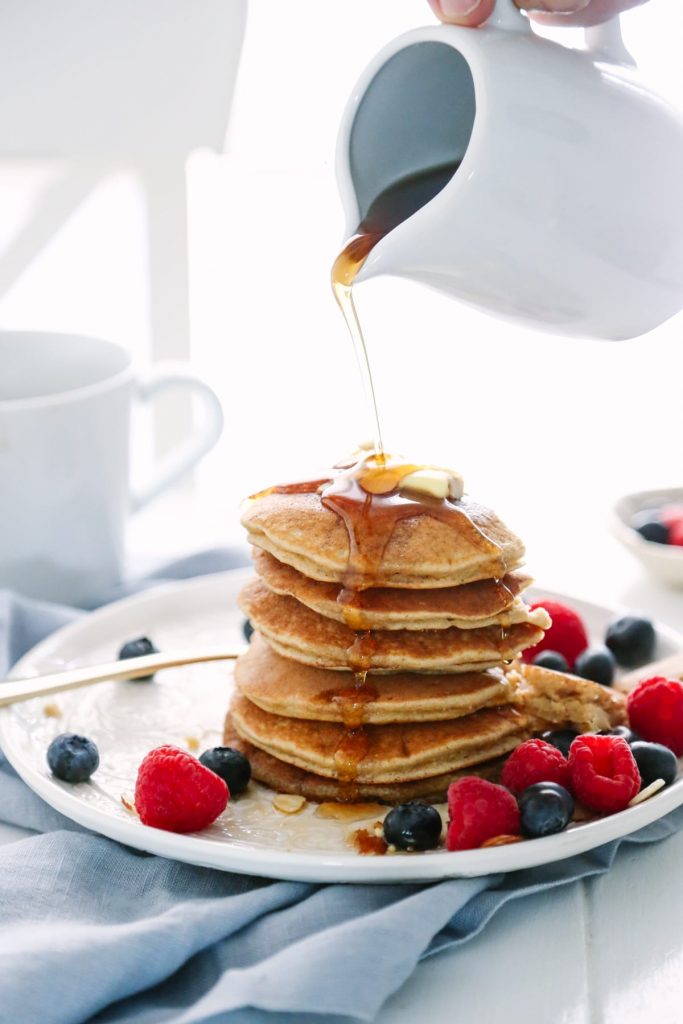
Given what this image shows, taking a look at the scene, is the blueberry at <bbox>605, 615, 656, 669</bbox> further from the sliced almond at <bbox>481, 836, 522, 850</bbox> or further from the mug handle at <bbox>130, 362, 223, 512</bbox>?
the mug handle at <bbox>130, 362, 223, 512</bbox>

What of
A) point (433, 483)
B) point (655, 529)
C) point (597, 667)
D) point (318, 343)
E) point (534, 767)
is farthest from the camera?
point (318, 343)

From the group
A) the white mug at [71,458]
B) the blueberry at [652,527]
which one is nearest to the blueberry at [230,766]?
the white mug at [71,458]

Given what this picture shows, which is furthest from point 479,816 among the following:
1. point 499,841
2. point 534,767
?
point 534,767

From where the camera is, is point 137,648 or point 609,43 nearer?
point 609,43

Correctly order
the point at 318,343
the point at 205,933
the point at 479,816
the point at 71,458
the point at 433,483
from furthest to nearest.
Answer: the point at 318,343
the point at 71,458
the point at 433,483
the point at 479,816
the point at 205,933

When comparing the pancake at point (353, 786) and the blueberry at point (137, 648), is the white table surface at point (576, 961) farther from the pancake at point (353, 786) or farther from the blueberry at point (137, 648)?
the blueberry at point (137, 648)

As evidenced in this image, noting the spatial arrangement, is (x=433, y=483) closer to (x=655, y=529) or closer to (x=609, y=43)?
(x=609, y=43)
